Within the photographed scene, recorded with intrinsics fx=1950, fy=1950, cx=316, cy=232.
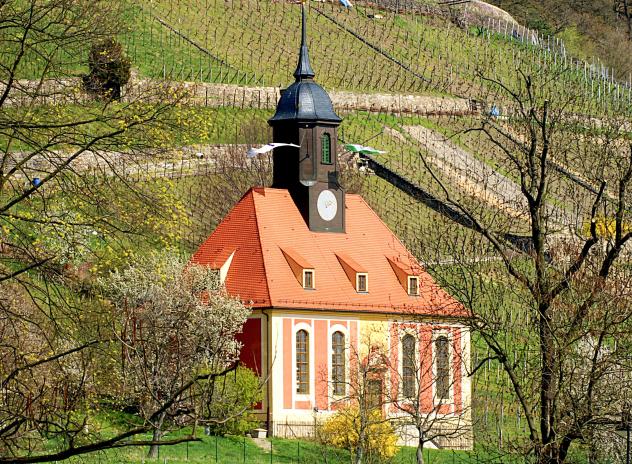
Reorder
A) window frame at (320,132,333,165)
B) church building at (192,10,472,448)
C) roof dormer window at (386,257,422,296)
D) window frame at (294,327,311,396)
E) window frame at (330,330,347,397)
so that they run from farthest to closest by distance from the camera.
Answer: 1. window frame at (320,132,333,165)
2. roof dormer window at (386,257,422,296)
3. window frame at (330,330,347,397)
4. window frame at (294,327,311,396)
5. church building at (192,10,472,448)

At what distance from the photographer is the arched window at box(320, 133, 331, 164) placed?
70.8m

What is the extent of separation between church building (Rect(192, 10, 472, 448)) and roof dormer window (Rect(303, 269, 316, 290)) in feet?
0.11

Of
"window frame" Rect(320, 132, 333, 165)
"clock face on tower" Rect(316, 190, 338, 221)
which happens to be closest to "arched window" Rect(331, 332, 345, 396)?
"clock face on tower" Rect(316, 190, 338, 221)

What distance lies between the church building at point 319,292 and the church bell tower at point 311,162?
0.04 m

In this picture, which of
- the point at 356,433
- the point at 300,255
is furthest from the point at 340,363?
the point at 356,433

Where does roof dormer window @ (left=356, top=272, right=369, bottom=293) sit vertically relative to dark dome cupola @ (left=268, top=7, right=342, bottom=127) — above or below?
below

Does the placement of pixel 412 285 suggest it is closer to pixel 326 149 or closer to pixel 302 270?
pixel 302 270

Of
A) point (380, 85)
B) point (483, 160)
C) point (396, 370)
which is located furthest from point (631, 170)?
point (380, 85)

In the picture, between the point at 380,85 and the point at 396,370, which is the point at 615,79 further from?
the point at 396,370

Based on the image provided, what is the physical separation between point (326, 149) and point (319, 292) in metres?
6.44

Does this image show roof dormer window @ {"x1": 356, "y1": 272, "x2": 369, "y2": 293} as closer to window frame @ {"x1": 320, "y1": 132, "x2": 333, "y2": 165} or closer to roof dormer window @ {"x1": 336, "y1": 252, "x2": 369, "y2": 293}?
roof dormer window @ {"x1": 336, "y1": 252, "x2": 369, "y2": 293}

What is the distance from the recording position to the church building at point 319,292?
212ft

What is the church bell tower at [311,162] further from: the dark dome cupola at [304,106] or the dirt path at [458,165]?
the dirt path at [458,165]

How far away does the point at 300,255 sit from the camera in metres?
67.9
